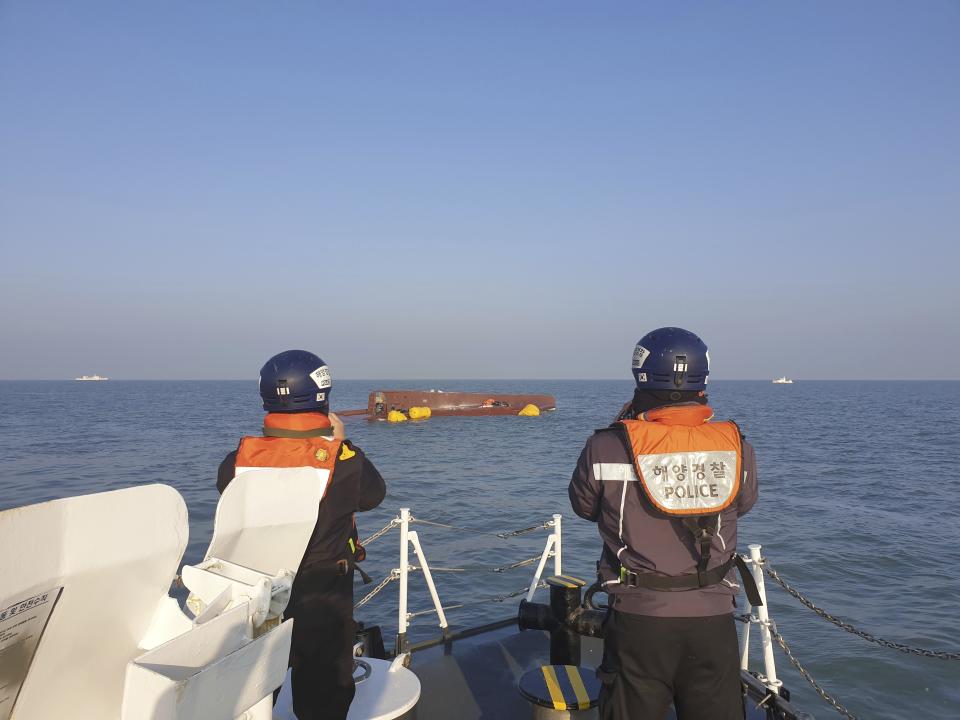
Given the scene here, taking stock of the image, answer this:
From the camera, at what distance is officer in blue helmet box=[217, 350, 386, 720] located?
143 inches

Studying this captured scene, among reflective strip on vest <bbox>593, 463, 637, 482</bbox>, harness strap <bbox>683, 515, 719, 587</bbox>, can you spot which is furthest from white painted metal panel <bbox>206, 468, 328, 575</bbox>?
harness strap <bbox>683, 515, 719, 587</bbox>

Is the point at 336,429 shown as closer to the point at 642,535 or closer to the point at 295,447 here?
the point at 295,447

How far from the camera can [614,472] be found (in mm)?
3463

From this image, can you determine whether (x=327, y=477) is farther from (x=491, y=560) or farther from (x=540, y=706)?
(x=491, y=560)

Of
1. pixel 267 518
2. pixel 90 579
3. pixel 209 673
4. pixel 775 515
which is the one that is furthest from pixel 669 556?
pixel 775 515

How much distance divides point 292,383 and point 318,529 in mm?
843

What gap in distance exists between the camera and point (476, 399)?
67062mm

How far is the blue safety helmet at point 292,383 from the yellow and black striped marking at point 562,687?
8.48 feet

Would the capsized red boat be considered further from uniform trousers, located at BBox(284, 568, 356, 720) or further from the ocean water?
uniform trousers, located at BBox(284, 568, 356, 720)

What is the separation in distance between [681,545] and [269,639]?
2.16 metres

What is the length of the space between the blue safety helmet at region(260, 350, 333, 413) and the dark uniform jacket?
159 centimetres

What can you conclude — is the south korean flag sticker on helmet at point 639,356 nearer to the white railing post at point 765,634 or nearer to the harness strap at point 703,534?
the harness strap at point 703,534

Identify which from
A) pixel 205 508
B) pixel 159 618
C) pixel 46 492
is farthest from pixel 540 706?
pixel 46 492

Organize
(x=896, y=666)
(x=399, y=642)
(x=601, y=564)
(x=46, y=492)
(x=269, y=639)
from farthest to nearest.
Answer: (x=46, y=492) < (x=896, y=666) < (x=399, y=642) < (x=601, y=564) < (x=269, y=639)
